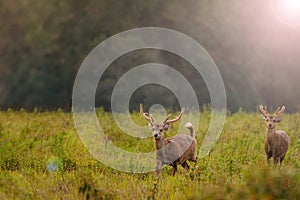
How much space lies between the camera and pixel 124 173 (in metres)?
10.6

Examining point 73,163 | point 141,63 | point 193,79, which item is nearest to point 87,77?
point 141,63

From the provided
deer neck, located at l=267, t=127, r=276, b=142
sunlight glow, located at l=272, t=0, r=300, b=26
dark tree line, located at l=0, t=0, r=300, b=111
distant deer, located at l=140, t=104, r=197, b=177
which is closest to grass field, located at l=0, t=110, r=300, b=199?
distant deer, located at l=140, t=104, r=197, b=177

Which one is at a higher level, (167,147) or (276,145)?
(276,145)

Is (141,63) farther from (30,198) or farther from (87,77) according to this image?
A: (30,198)

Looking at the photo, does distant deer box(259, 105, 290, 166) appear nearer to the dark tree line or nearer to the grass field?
the grass field

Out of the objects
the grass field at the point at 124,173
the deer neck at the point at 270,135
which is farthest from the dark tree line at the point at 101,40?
the deer neck at the point at 270,135

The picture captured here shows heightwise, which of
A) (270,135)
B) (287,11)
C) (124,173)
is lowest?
(124,173)

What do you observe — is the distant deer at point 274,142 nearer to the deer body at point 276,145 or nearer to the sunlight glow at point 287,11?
the deer body at point 276,145

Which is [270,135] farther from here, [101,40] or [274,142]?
[101,40]

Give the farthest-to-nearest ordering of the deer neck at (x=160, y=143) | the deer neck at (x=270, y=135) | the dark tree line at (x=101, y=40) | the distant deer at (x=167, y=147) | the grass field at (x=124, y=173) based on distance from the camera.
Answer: the dark tree line at (x=101, y=40) → the deer neck at (x=270, y=135) → the deer neck at (x=160, y=143) → the distant deer at (x=167, y=147) → the grass field at (x=124, y=173)

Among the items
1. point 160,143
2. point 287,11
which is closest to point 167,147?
point 160,143

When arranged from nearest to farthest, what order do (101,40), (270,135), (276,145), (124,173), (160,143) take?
(160,143)
(124,173)
(276,145)
(270,135)
(101,40)

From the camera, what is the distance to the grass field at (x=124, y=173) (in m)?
6.63

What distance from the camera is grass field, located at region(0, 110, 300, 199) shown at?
663cm
